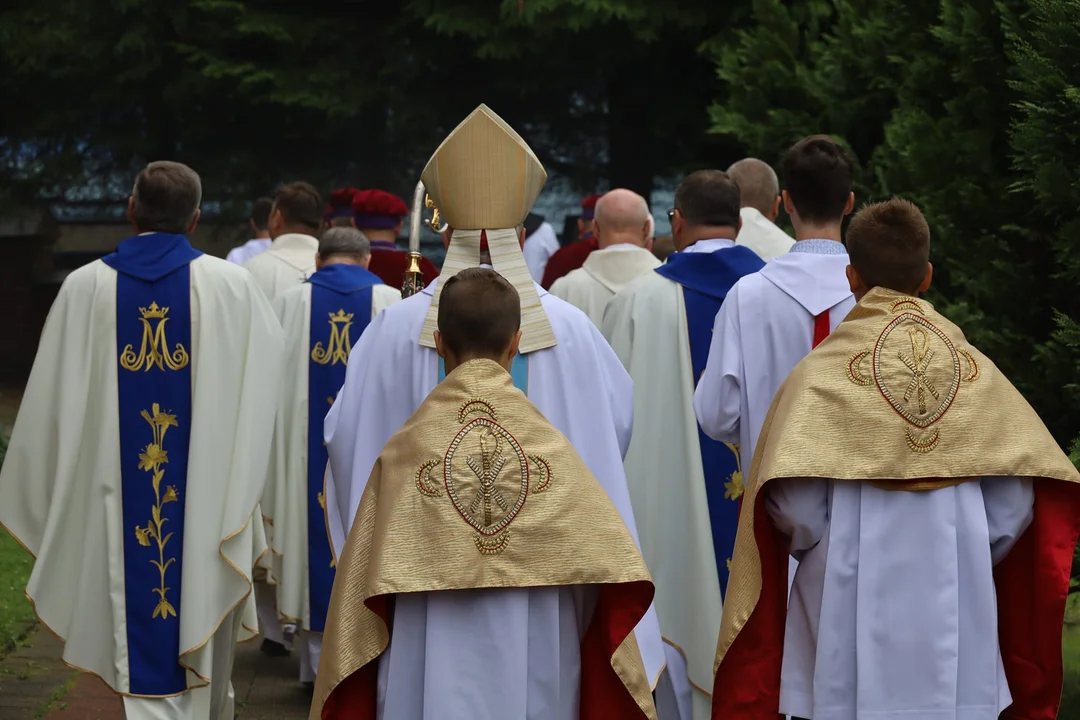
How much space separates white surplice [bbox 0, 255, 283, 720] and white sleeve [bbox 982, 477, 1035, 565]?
2.78 m

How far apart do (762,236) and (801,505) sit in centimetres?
383

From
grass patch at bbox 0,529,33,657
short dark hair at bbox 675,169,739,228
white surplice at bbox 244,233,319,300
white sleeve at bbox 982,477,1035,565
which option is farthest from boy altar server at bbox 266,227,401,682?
white sleeve at bbox 982,477,1035,565

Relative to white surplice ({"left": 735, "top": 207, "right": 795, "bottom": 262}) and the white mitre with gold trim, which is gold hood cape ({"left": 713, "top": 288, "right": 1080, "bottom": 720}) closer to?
the white mitre with gold trim

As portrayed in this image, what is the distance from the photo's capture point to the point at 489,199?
4543 millimetres

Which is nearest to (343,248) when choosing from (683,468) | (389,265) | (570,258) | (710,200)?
(389,265)

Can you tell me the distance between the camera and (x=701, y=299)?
606 centimetres

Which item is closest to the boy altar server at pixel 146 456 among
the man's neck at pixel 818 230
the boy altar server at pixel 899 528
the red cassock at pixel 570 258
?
the man's neck at pixel 818 230

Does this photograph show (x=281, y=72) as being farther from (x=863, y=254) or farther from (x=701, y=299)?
(x=863, y=254)

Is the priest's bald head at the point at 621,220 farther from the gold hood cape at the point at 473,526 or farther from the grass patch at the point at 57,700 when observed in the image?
the gold hood cape at the point at 473,526

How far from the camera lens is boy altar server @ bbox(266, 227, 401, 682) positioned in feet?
24.0

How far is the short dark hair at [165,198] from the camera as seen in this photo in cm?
568

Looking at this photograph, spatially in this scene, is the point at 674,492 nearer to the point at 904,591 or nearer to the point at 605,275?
the point at 904,591

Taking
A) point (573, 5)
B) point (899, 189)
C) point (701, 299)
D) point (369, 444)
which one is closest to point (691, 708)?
point (701, 299)

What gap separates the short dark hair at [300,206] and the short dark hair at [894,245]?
5.05 meters
